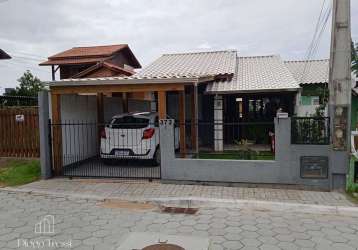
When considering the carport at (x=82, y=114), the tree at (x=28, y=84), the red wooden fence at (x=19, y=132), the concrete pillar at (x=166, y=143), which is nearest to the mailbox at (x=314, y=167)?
the carport at (x=82, y=114)

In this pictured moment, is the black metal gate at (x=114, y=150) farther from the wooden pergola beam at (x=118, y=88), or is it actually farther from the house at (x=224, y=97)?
the house at (x=224, y=97)

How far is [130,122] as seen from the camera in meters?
9.48

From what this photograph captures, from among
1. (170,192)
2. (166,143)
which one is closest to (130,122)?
(166,143)

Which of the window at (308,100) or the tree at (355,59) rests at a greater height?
the tree at (355,59)

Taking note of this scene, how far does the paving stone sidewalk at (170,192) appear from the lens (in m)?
6.45

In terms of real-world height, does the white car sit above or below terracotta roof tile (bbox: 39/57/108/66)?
→ below

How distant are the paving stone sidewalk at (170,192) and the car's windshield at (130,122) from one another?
1.67 m

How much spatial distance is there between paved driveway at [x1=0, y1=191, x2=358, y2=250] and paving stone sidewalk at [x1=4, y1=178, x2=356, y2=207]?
54cm

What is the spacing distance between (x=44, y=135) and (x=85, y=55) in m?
17.9

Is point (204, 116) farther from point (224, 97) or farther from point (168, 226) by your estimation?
point (168, 226)

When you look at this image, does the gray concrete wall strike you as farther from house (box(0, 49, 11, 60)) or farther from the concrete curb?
house (box(0, 49, 11, 60))

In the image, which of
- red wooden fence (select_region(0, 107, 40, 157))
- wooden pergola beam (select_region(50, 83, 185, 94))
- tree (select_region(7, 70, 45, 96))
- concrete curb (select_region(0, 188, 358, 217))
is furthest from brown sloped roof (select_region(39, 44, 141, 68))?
concrete curb (select_region(0, 188, 358, 217))

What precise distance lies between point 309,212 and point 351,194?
54.6 inches

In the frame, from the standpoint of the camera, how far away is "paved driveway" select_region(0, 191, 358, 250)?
4.57 meters
